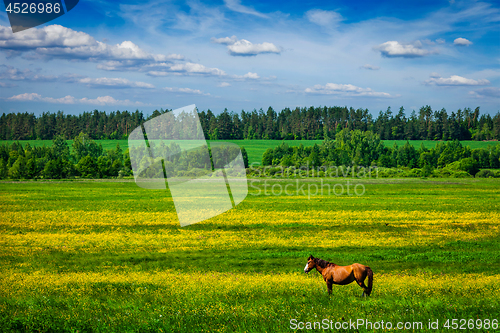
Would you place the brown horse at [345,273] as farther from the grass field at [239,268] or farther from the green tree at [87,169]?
the green tree at [87,169]

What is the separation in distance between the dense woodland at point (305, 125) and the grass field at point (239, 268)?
451 feet

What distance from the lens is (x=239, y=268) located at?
13.8 meters

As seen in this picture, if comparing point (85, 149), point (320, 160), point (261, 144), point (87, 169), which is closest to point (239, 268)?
point (87, 169)

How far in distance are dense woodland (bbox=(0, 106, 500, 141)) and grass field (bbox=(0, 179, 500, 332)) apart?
137m

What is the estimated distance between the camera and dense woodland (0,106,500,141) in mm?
164750

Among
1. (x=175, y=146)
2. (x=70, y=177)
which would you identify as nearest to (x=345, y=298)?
(x=175, y=146)

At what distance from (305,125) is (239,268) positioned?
6365 inches

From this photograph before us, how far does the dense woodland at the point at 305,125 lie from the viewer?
164750mm

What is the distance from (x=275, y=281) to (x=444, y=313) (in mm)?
5026

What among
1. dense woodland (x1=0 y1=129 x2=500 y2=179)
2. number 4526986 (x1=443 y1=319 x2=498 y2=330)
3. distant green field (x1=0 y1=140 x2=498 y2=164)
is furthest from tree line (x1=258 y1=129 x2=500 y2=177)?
number 4526986 (x1=443 y1=319 x2=498 y2=330)

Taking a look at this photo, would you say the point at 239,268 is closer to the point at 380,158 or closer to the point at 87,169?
the point at 87,169

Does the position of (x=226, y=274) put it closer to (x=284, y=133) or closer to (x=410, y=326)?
(x=410, y=326)

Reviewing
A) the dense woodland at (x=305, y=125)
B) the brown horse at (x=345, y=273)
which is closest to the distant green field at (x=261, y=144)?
the dense woodland at (x=305, y=125)

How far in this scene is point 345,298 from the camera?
24.1ft
